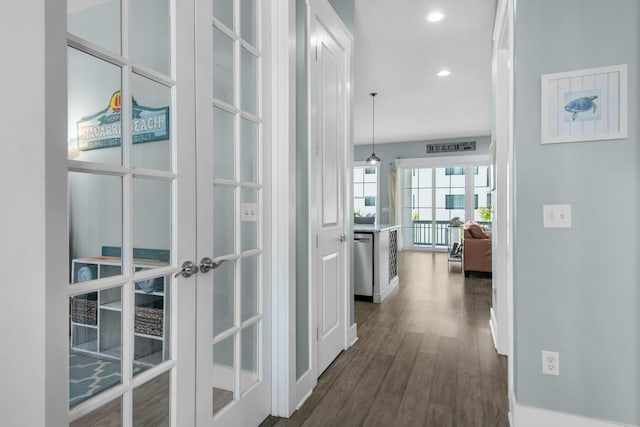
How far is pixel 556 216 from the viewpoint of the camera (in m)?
1.88

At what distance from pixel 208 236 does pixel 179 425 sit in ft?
2.40

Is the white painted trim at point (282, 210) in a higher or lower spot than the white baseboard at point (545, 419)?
higher

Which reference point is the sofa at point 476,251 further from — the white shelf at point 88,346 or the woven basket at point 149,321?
the white shelf at point 88,346

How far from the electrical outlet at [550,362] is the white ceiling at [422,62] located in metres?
2.94

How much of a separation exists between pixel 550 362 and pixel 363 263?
2654mm

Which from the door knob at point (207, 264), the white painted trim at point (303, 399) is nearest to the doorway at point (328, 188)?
the white painted trim at point (303, 399)

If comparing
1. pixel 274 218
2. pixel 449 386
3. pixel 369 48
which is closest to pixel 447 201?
pixel 369 48

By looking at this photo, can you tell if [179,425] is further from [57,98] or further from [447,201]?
[447,201]

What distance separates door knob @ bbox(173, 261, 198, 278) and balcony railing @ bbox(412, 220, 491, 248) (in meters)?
9.03

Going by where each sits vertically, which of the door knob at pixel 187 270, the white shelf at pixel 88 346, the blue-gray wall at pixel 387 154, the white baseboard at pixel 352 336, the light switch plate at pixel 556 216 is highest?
the blue-gray wall at pixel 387 154

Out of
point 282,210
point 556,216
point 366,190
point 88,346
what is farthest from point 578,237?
point 366,190

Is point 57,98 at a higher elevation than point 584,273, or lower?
higher

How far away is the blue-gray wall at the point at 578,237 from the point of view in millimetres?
1765

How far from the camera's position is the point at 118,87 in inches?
46.9
